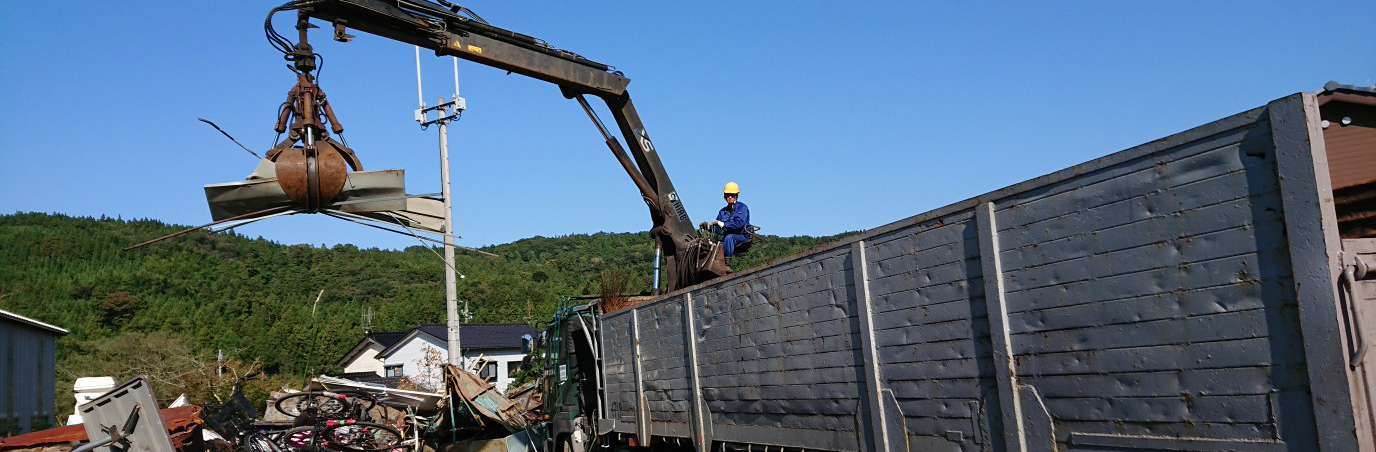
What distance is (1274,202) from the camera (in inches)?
154

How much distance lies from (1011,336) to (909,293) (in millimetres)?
952

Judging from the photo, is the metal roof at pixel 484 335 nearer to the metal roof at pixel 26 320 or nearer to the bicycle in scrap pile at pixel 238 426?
the metal roof at pixel 26 320

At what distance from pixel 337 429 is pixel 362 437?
437 mm

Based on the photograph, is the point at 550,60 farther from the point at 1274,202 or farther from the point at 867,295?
the point at 1274,202

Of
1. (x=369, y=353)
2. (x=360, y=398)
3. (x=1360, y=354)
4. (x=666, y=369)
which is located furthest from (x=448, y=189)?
(x=369, y=353)

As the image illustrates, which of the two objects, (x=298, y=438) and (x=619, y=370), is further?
(x=298, y=438)

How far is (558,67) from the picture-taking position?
12133 millimetres

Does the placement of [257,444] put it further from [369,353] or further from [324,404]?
[369,353]

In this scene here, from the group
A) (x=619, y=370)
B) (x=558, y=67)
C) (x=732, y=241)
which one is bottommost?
(x=619, y=370)

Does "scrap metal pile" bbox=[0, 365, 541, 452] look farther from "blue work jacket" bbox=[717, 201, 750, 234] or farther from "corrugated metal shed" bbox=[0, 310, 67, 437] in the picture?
"corrugated metal shed" bbox=[0, 310, 67, 437]

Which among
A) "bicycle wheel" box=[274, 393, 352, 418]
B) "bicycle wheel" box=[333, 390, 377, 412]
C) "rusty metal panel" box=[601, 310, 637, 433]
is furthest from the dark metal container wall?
"bicycle wheel" box=[333, 390, 377, 412]

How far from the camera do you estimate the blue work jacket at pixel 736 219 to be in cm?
1162

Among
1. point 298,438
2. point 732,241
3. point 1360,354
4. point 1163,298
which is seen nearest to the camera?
point 1360,354

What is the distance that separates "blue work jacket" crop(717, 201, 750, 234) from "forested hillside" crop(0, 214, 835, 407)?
92.6 feet
